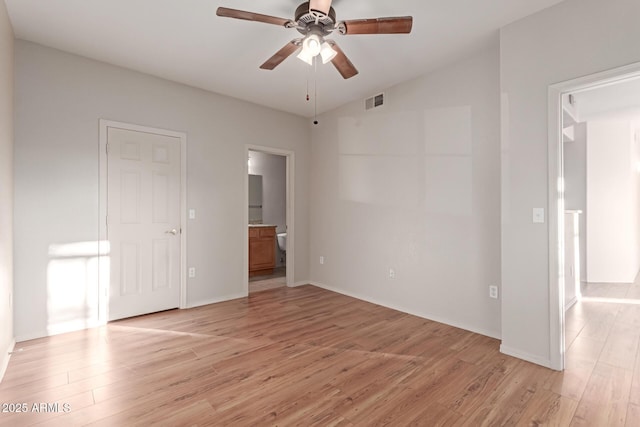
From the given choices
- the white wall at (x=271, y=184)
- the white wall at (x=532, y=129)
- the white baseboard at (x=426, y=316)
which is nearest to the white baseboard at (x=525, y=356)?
the white wall at (x=532, y=129)

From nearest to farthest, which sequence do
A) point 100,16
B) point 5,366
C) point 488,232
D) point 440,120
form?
point 5,366 < point 100,16 < point 488,232 < point 440,120

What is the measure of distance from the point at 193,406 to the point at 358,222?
301 centimetres

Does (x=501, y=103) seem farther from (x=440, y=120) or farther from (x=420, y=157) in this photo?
(x=420, y=157)

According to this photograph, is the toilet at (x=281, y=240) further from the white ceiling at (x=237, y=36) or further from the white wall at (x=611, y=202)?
the white wall at (x=611, y=202)

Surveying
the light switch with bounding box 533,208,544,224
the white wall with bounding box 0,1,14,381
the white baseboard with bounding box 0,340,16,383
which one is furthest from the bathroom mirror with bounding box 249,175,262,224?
the light switch with bounding box 533,208,544,224

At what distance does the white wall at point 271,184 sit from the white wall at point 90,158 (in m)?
2.29

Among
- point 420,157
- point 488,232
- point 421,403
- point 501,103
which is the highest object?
point 501,103

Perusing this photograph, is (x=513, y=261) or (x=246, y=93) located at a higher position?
(x=246, y=93)

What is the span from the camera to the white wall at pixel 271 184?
683cm

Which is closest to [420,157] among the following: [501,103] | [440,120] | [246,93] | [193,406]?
[440,120]

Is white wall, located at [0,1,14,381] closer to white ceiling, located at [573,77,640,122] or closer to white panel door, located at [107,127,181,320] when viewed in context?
white panel door, located at [107,127,181,320]

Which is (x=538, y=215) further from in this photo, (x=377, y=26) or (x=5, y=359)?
(x=5, y=359)

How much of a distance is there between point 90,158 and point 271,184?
3930 millimetres

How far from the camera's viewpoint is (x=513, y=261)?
8.54 feet
